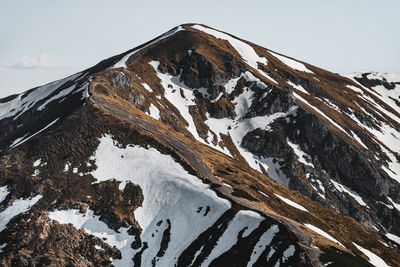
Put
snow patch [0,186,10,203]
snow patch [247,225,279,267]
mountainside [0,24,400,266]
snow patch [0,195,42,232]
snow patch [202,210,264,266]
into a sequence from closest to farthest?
snow patch [247,225,279,267] → snow patch [202,210,264,266] → mountainside [0,24,400,266] → snow patch [0,195,42,232] → snow patch [0,186,10,203]

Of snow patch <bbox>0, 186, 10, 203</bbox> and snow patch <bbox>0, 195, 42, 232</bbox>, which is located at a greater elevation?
snow patch <bbox>0, 186, 10, 203</bbox>

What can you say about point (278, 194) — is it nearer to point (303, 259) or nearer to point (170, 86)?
point (303, 259)

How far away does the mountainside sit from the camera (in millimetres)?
70688

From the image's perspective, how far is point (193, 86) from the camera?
181 metres

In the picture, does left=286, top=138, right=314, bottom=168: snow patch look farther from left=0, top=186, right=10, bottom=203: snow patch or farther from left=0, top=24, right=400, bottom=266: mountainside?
left=0, top=186, right=10, bottom=203: snow patch

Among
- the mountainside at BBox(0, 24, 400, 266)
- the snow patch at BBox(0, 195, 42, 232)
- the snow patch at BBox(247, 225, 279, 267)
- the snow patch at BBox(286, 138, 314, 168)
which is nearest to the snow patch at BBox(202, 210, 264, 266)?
the mountainside at BBox(0, 24, 400, 266)

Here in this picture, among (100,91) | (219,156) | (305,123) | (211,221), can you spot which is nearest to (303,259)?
(211,221)

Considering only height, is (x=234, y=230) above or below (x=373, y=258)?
above

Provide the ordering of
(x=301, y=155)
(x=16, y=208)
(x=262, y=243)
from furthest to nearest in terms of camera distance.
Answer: (x=301, y=155), (x=16, y=208), (x=262, y=243)

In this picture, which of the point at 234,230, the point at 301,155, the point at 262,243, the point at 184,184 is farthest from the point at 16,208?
the point at 301,155

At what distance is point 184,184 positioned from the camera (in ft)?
282

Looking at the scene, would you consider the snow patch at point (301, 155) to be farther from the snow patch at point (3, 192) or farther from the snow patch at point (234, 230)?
the snow patch at point (3, 192)

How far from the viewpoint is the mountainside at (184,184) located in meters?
70.7

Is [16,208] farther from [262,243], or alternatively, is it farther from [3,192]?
[262,243]
